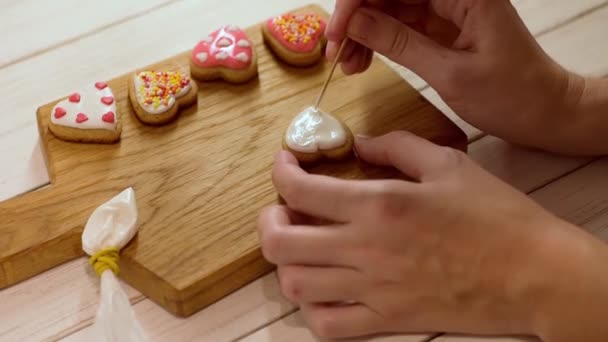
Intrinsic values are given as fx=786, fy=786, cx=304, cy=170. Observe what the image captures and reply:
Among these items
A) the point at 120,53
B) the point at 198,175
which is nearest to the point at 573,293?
the point at 198,175

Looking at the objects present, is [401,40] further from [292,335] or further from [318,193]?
[292,335]

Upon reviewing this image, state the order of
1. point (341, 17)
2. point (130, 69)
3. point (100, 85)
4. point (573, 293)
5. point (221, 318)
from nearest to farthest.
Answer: point (573, 293) → point (221, 318) → point (341, 17) → point (100, 85) → point (130, 69)

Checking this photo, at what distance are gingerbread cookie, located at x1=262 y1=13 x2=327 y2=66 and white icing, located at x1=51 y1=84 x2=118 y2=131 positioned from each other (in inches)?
10.1

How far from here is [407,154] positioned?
0.96 m

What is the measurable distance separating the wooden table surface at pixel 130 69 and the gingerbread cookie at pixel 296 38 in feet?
0.47

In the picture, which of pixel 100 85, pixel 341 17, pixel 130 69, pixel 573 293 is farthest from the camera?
pixel 130 69

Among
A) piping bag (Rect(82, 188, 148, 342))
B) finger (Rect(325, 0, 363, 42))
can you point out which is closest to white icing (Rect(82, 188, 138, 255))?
piping bag (Rect(82, 188, 148, 342))

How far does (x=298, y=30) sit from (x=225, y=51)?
12 centimetres

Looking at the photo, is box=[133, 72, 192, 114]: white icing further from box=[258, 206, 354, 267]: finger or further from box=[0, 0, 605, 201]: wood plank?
box=[258, 206, 354, 267]: finger

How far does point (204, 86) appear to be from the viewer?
1.15 metres

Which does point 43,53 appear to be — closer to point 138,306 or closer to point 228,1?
point 228,1

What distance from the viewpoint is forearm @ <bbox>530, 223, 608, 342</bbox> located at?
811 millimetres

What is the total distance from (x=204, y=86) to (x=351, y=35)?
24cm

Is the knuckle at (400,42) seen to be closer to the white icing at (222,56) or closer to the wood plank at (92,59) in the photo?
the white icing at (222,56)
